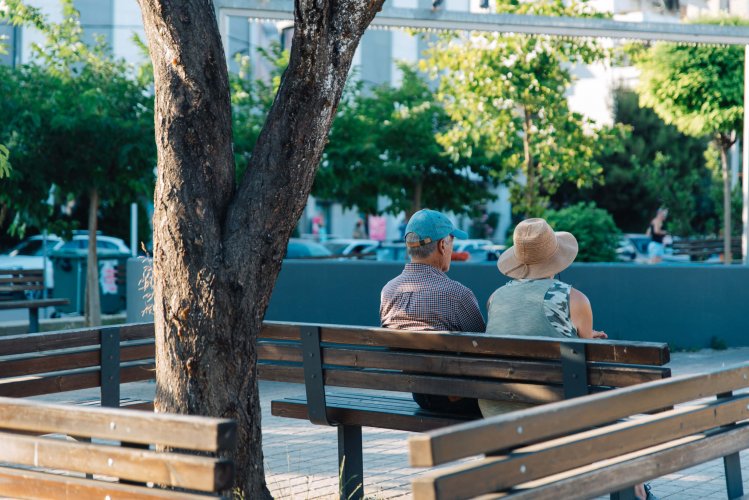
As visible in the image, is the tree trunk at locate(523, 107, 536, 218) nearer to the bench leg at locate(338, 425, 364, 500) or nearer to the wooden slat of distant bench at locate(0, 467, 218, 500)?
the bench leg at locate(338, 425, 364, 500)

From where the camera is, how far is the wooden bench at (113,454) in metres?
3.38

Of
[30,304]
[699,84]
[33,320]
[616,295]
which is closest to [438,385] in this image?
[616,295]

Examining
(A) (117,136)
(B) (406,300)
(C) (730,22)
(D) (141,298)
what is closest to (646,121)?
(C) (730,22)

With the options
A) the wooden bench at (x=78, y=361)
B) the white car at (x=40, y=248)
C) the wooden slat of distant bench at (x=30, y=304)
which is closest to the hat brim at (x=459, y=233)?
the wooden bench at (x=78, y=361)

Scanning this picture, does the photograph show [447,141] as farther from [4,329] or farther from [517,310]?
[517,310]

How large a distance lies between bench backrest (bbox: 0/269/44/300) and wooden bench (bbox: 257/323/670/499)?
8.84 metres

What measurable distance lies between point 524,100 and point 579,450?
57.8ft

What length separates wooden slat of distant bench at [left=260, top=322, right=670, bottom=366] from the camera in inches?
185

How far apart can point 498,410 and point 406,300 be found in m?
0.75

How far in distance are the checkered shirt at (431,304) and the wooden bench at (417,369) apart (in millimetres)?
204

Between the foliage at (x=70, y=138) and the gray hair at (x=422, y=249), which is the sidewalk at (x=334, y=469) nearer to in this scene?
the gray hair at (x=422, y=249)

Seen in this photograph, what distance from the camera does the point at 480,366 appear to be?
5133 millimetres

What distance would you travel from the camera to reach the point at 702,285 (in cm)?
1238

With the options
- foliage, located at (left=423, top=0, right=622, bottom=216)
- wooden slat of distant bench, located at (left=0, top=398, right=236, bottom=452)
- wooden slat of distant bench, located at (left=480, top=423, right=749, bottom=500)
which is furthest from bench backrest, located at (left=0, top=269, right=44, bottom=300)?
wooden slat of distant bench, located at (left=480, top=423, right=749, bottom=500)
